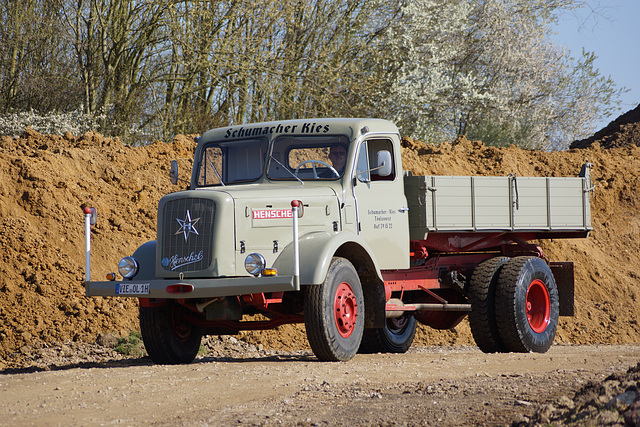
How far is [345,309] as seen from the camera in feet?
31.1

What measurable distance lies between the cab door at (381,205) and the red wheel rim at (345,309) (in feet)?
3.30

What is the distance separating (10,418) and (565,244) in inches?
590

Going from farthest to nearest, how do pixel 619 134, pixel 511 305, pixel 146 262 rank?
pixel 619 134 < pixel 511 305 < pixel 146 262

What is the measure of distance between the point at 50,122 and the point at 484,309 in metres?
11.9

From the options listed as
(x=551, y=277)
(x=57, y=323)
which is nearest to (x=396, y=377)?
(x=551, y=277)

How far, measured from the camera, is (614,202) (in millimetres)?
21578

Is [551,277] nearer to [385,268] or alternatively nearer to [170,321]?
[385,268]

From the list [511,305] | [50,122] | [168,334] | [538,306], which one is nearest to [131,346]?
[168,334]

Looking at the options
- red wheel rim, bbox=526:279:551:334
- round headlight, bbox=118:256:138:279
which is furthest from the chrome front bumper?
red wheel rim, bbox=526:279:551:334

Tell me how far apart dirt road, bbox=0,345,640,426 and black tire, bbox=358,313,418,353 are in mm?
2983

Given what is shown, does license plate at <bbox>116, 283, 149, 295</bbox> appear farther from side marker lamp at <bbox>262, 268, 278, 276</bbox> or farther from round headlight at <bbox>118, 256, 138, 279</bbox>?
side marker lamp at <bbox>262, 268, 278, 276</bbox>

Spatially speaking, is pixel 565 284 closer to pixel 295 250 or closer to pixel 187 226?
pixel 295 250

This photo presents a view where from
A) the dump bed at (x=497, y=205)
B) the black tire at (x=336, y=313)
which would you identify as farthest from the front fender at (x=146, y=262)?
the dump bed at (x=497, y=205)

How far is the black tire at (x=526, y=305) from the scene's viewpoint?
37.7 feet
